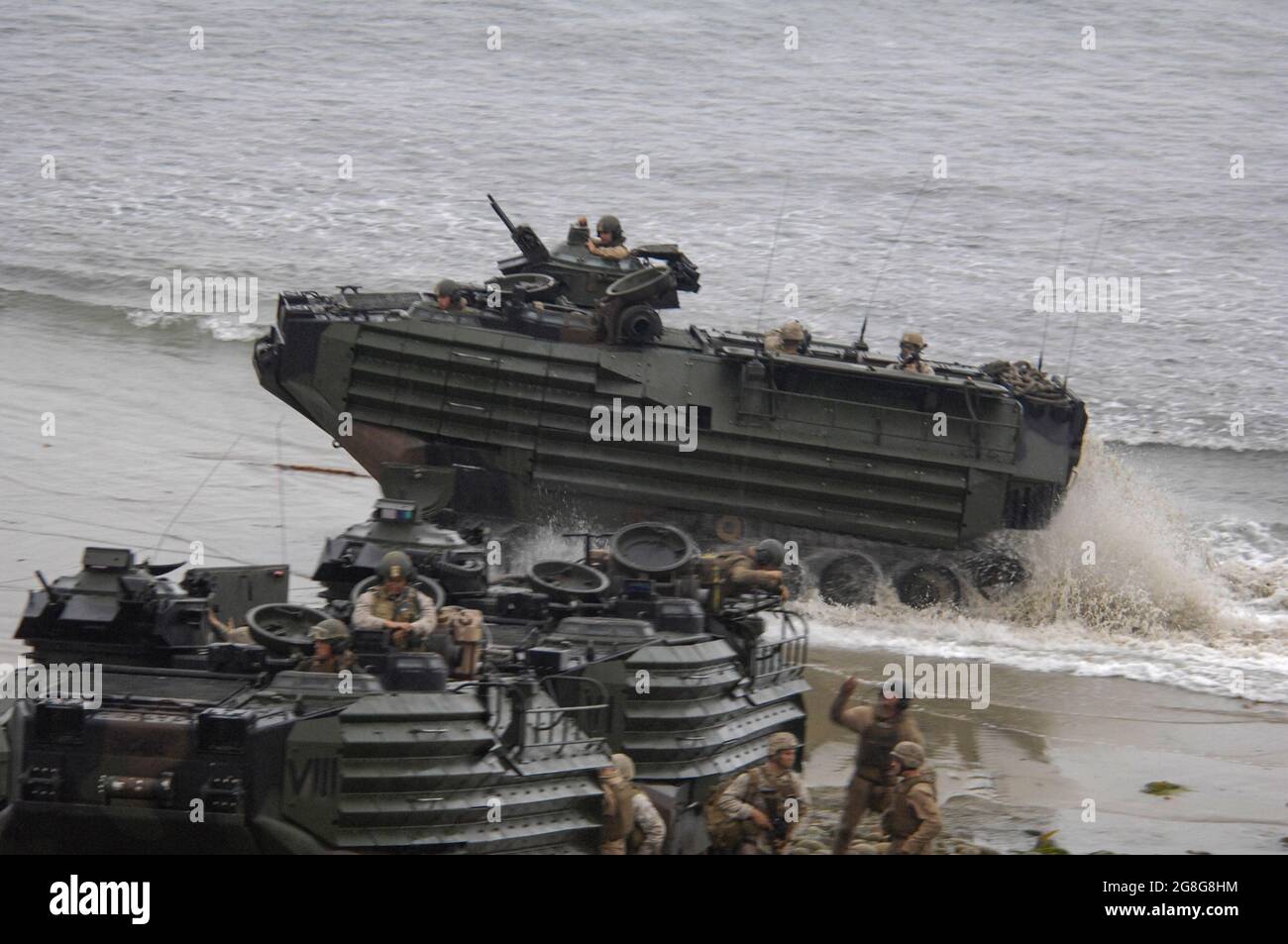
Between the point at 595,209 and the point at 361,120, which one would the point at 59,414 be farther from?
the point at 361,120

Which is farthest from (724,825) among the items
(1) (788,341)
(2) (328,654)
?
(1) (788,341)

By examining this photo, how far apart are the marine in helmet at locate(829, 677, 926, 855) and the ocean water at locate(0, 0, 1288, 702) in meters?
5.64

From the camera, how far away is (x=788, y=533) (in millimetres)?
20016

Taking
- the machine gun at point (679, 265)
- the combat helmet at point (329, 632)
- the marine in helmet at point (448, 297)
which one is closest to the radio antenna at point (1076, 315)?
the machine gun at point (679, 265)

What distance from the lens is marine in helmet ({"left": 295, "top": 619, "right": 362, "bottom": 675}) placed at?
11844 mm

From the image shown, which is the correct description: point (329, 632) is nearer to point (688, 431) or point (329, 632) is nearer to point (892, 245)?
point (688, 431)

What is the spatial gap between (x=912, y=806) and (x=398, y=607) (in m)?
3.43

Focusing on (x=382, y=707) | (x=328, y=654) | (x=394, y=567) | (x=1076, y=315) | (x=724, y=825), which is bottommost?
(x=724, y=825)

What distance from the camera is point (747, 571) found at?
49.9ft

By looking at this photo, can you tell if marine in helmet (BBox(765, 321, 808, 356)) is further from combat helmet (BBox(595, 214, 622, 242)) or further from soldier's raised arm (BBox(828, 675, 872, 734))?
soldier's raised arm (BBox(828, 675, 872, 734))

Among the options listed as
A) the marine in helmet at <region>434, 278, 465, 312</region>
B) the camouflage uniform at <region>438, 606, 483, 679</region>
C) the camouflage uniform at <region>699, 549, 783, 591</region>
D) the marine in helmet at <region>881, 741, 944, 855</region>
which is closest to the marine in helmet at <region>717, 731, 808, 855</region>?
the marine in helmet at <region>881, 741, 944, 855</region>

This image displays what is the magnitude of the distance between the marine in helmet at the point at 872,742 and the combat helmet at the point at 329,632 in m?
3.23

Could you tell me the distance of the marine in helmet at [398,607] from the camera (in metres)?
12.2

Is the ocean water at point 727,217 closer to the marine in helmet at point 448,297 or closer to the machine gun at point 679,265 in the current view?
the marine in helmet at point 448,297
